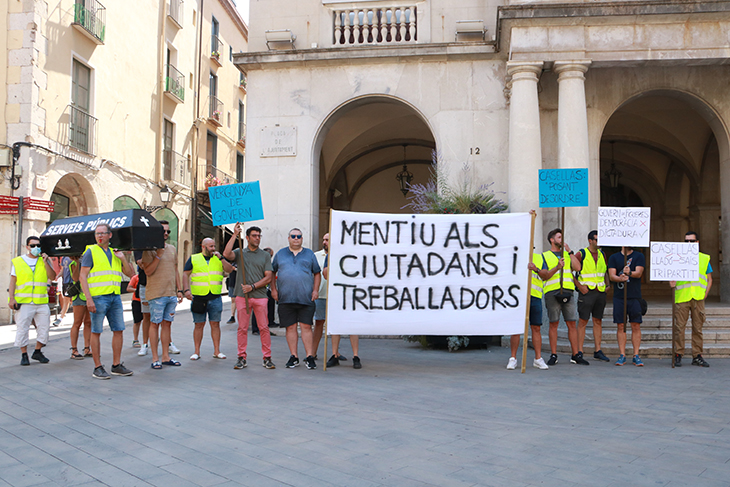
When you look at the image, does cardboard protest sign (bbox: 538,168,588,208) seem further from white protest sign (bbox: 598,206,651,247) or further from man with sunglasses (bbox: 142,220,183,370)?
man with sunglasses (bbox: 142,220,183,370)

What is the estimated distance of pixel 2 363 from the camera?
902cm

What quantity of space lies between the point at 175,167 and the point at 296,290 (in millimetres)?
18224

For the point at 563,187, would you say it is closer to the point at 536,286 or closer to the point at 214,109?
the point at 536,286

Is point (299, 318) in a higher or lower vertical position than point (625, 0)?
lower

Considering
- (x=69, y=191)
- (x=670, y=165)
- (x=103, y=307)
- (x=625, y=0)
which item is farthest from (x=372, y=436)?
(x=670, y=165)

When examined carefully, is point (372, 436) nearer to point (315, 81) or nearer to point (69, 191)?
point (315, 81)

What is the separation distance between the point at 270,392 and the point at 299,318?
5.90 feet

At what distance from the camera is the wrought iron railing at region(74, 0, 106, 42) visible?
701 inches

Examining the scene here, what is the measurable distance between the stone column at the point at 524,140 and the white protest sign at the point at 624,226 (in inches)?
99.9

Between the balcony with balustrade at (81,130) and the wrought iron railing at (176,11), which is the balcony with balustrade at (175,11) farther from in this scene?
the balcony with balustrade at (81,130)

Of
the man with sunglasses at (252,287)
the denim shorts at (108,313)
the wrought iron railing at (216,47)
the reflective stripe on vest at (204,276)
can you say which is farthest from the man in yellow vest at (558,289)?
the wrought iron railing at (216,47)

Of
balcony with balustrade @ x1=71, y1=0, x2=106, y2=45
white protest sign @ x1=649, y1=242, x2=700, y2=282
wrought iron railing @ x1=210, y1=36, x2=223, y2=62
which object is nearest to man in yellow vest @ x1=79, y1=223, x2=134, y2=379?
white protest sign @ x1=649, y1=242, x2=700, y2=282

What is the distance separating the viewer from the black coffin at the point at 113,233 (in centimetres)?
812

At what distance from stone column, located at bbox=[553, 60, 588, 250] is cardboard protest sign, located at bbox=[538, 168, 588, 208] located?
2.44 meters
